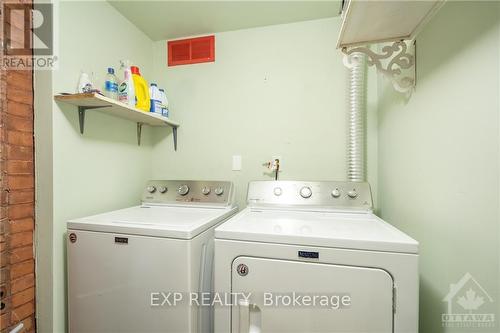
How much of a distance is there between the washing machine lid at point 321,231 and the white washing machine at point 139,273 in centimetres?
23

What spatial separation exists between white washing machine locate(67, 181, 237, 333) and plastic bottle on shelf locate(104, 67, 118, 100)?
0.78m

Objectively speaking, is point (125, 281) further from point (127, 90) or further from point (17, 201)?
point (127, 90)

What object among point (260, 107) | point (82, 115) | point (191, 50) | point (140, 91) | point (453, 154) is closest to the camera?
point (453, 154)

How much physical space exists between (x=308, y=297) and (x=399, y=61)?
1.17 metres

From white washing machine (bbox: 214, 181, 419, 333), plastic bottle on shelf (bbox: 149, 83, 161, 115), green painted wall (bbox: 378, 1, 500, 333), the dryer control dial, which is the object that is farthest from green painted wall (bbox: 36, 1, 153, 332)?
green painted wall (bbox: 378, 1, 500, 333)

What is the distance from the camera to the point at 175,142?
2.04m

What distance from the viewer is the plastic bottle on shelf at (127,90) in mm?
1510

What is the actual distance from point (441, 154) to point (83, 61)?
1.96m

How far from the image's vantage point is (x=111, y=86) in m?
1.47

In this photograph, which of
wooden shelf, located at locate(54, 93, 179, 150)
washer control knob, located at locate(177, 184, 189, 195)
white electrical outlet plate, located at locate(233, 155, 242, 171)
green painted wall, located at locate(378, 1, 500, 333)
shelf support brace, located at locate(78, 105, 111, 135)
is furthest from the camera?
white electrical outlet plate, located at locate(233, 155, 242, 171)

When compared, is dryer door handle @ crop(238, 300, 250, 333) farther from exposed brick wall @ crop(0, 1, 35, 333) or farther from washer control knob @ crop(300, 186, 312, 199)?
exposed brick wall @ crop(0, 1, 35, 333)

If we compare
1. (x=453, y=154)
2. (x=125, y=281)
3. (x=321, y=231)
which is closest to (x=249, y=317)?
(x=321, y=231)

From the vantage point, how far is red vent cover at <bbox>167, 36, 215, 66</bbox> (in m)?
1.96

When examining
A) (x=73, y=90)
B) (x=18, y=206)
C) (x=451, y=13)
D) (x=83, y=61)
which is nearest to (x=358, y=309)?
(x=451, y=13)
